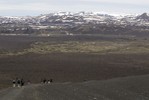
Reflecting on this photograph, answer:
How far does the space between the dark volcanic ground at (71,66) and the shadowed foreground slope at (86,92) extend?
9.33 m

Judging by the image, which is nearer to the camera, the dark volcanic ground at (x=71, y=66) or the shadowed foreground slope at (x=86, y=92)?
the shadowed foreground slope at (x=86, y=92)

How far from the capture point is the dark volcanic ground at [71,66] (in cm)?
5613

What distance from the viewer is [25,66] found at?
6531cm

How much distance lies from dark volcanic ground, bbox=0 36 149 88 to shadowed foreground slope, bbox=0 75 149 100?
933 centimetres

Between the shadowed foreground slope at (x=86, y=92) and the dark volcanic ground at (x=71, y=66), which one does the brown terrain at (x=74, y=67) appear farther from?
the shadowed foreground slope at (x=86, y=92)

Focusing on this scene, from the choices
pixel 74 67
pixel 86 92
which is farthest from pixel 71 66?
pixel 86 92

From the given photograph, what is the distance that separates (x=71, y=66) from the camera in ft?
216

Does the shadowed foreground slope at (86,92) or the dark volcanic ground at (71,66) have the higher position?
the shadowed foreground slope at (86,92)

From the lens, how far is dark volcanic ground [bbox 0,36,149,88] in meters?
56.1

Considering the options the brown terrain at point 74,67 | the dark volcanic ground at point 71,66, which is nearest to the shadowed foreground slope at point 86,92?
the brown terrain at point 74,67

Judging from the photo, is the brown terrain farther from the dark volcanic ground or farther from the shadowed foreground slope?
the shadowed foreground slope

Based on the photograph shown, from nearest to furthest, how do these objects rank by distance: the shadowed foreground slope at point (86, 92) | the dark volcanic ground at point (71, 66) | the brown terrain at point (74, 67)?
the shadowed foreground slope at point (86, 92) → the brown terrain at point (74, 67) → the dark volcanic ground at point (71, 66)

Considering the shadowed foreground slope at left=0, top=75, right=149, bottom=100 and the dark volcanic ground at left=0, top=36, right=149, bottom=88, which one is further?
the dark volcanic ground at left=0, top=36, right=149, bottom=88

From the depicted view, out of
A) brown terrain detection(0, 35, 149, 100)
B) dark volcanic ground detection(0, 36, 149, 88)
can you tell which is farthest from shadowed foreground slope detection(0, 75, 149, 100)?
dark volcanic ground detection(0, 36, 149, 88)
